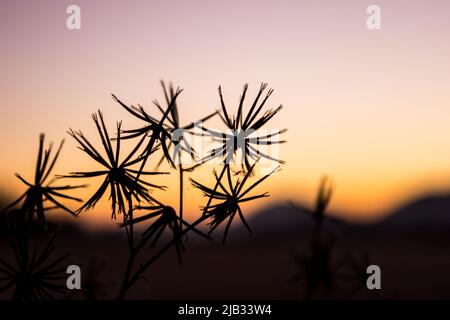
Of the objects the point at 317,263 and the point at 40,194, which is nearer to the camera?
the point at 40,194

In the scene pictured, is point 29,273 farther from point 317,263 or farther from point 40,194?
point 317,263

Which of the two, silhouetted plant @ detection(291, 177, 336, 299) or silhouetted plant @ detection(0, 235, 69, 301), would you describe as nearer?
silhouetted plant @ detection(0, 235, 69, 301)

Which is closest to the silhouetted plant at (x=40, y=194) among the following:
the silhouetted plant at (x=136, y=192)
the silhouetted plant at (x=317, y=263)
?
the silhouetted plant at (x=136, y=192)

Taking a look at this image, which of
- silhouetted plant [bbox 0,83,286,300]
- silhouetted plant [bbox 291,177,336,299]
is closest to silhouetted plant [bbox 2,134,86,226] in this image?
silhouetted plant [bbox 0,83,286,300]

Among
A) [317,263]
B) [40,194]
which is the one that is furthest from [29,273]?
[317,263]

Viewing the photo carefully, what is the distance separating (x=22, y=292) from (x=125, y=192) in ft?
2.15

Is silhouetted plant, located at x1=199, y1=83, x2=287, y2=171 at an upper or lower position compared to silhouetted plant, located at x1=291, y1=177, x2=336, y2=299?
upper

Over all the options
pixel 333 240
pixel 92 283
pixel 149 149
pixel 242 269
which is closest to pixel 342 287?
pixel 333 240

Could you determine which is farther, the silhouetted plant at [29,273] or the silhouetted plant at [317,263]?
the silhouetted plant at [317,263]

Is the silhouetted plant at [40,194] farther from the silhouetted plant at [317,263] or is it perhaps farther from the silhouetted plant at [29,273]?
the silhouetted plant at [317,263]

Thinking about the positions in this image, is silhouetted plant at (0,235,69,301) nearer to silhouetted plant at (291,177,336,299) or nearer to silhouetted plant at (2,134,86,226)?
silhouetted plant at (2,134,86,226)

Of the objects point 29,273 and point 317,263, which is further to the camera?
point 317,263
